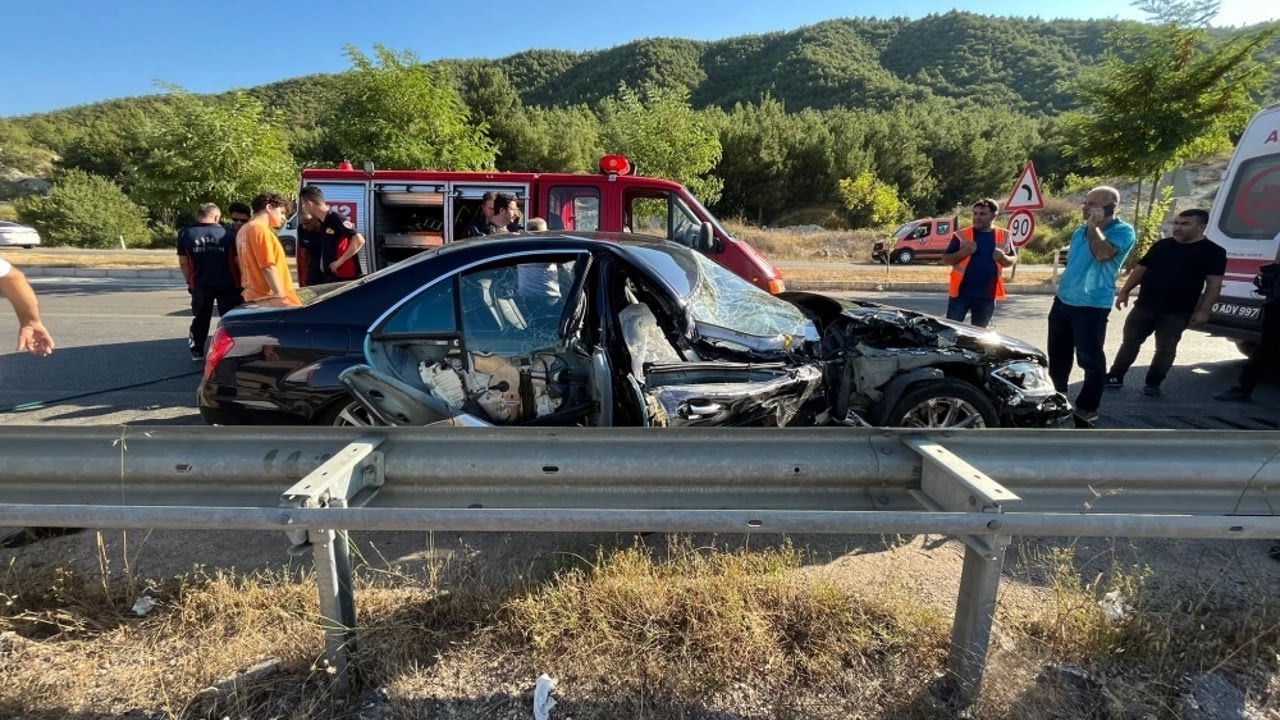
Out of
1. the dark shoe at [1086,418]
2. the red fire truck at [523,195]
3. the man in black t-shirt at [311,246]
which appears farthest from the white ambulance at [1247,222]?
the man in black t-shirt at [311,246]

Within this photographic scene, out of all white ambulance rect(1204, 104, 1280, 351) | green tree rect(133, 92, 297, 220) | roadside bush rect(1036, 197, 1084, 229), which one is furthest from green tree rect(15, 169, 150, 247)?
roadside bush rect(1036, 197, 1084, 229)

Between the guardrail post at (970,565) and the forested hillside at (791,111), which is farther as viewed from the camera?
the forested hillside at (791,111)

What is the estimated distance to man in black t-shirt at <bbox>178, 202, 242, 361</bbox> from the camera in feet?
20.4

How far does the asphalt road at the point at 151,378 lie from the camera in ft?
16.2

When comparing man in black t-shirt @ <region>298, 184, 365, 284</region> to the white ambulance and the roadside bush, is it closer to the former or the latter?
the white ambulance

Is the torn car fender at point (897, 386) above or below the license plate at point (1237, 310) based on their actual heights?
below

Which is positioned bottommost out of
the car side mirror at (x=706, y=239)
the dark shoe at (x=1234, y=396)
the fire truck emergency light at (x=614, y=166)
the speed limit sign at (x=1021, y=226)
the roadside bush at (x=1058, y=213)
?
the dark shoe at (x=1234, y=396)

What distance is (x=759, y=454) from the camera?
2.16 m

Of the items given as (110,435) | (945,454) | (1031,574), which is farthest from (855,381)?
(110,435)

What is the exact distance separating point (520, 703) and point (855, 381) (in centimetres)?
234

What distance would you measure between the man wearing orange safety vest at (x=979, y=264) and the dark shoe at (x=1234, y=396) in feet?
6.71

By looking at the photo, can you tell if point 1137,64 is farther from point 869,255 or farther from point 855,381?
point 869,255

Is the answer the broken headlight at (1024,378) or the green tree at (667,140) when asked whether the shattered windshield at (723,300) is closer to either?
the broken headlight at (1024,378)

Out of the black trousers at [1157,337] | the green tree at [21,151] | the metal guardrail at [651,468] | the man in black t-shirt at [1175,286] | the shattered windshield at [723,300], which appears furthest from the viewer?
the green tree at [21,151]
